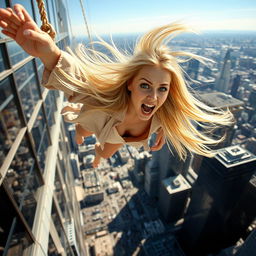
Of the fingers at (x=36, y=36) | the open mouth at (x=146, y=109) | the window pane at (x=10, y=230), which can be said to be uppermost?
the fingers at (x=36, y=36)

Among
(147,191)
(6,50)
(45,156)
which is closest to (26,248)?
(45,156)

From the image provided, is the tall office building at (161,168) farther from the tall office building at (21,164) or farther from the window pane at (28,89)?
the tall office building at (21,164)

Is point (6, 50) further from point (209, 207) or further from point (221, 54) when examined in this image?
point (221, 54)

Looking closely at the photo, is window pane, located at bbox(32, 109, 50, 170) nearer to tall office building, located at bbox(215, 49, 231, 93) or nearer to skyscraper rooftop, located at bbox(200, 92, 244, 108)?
skyscraper rooftop, located at bbox(200, 92, 244, 108)

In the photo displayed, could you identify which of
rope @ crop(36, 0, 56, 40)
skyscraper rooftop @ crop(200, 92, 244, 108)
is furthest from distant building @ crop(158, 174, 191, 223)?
rope @ crop(36, 0, 56, 40)

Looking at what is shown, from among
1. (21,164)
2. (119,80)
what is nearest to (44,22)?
(119,80)

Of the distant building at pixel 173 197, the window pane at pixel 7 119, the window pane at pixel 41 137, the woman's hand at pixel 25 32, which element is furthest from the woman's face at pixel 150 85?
the distant building at pixel 173 197
